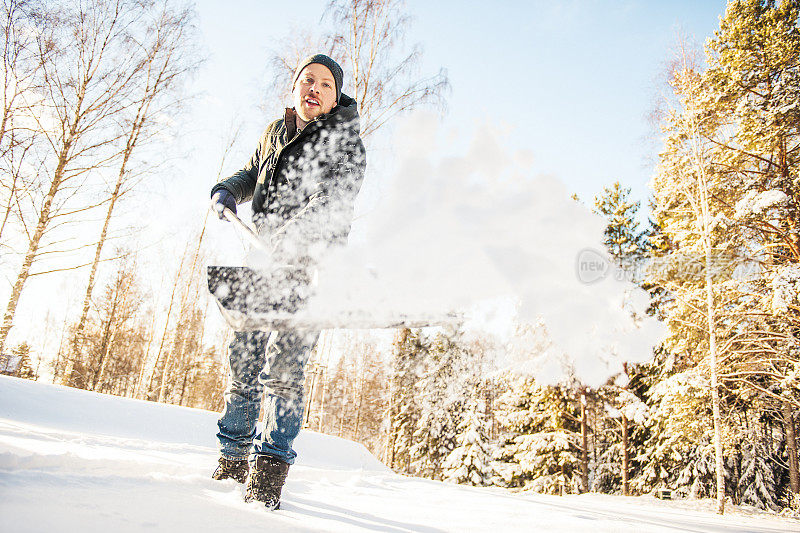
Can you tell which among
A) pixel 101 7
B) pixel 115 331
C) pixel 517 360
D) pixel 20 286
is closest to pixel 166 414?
pixel 20 286

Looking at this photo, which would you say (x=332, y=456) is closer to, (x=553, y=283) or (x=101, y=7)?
(x=553, y=283)

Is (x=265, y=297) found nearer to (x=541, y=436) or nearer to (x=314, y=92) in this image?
(x=314, y=92)

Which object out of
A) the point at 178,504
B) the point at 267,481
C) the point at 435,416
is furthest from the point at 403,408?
the point at 178,504

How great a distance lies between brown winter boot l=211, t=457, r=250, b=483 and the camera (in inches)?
59.8

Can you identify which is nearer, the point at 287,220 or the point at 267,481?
the point at 267,481

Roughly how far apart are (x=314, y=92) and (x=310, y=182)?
46 cm

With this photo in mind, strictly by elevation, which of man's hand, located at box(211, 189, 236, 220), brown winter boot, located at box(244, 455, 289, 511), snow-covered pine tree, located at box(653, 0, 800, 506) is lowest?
brown winter boot, located at box(244, 455, 289, 511)

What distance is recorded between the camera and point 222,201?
1687 millimetres

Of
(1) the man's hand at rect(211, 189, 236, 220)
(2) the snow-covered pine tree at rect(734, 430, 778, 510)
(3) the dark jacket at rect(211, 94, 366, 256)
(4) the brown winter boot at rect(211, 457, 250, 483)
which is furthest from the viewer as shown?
(2) the snow-covered pine tree at rect(734, 430, 778, 510)

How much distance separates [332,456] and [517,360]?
314 inches

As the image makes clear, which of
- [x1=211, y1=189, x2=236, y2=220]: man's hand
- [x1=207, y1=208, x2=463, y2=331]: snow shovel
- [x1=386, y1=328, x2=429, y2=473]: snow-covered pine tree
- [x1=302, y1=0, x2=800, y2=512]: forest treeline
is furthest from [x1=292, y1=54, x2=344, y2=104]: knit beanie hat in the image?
[x1=386, y1=328, x2=429, y2=473]: snow-covered pine tree

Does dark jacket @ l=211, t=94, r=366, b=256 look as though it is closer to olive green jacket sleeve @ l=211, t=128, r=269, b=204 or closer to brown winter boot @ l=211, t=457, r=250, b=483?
olive green jacket sleeve @ l=211, t=128, r=269, b=204

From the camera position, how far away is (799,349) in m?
7.39

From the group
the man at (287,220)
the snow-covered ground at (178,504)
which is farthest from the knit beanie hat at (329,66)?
the snow-covered ground at (178,504)
